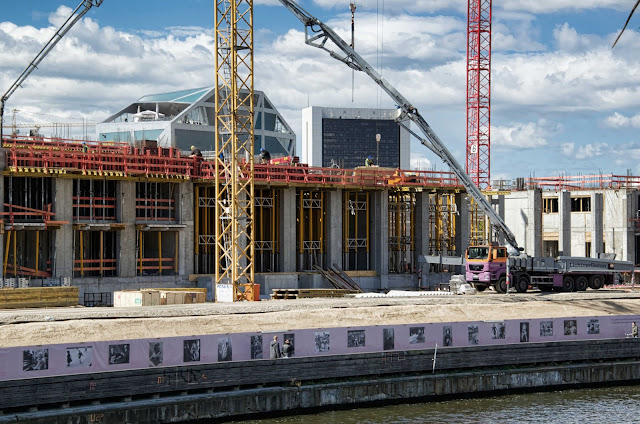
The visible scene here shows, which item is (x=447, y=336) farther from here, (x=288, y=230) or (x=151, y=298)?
(x=288, y=230)

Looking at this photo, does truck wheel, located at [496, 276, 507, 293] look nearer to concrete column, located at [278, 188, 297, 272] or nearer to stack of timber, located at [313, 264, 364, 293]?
stack of timber, located at [313, 264, 364, 293]

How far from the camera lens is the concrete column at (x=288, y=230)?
6862cm

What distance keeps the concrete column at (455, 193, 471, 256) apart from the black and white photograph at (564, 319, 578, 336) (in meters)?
32.7

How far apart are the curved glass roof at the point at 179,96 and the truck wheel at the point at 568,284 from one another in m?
70.9

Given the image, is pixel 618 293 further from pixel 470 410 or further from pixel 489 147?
pixel 489 147

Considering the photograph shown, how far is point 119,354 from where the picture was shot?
33.4m

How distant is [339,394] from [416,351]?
433 centimetres

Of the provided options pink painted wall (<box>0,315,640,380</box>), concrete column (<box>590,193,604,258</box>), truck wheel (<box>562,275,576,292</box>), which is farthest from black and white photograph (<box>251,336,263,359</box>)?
concrete column (<box>590,193,604,258</box>)

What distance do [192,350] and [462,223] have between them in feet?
151

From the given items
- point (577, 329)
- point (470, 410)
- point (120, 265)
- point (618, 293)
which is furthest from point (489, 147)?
point (470, 410)

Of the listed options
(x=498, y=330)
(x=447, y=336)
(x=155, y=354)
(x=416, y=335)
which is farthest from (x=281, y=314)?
(x=155, y=354)

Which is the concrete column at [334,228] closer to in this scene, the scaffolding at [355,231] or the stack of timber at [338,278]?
the stack of timber at [338,278]

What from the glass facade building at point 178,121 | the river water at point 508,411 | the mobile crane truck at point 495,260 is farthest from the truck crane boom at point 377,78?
the glass facade building at point 178,121

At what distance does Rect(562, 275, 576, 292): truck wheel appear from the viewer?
6103 cm
